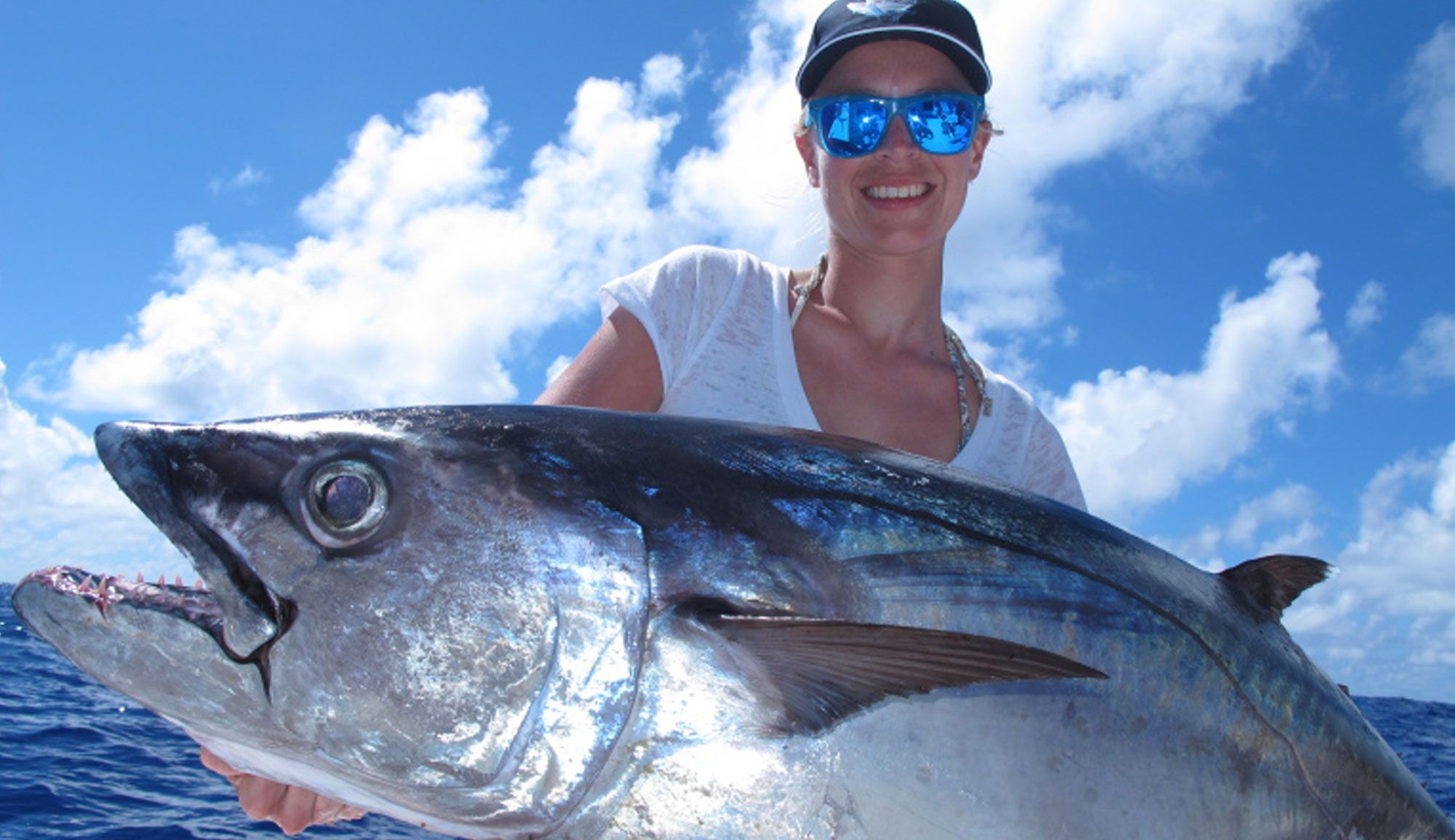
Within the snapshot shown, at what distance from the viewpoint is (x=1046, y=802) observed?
1.87m

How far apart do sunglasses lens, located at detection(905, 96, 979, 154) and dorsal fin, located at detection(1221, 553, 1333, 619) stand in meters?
1.59

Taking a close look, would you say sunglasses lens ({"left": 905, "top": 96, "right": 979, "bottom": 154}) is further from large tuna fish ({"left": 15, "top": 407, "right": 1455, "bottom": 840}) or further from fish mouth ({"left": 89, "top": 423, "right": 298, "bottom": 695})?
fish mouth ({"left": 89, "top": 423, "right": 298, "bottom": 695})

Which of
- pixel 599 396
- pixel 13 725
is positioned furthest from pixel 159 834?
pixel 599 396

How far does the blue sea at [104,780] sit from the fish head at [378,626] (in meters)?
6.36

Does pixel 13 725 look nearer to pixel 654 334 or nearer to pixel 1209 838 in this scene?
pixel 654 334

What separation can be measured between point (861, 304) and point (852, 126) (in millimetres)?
581

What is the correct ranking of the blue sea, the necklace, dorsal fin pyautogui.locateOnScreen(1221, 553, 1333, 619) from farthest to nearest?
the blue sea
the necklace
dorsal fin pyautogui.locateOnScreen(1221, 553, 1333, 619)

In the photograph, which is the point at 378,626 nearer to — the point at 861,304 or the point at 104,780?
the point at 861,304

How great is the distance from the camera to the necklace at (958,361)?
353 cm

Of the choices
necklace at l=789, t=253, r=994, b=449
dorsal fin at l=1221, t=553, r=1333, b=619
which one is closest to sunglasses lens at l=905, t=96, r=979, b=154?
necklace at l=789, t=253, r=994, b=449

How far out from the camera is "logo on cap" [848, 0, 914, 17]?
336 cm

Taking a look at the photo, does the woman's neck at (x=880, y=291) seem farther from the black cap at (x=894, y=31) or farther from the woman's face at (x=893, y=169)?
the black cap at (x=894, y=31)

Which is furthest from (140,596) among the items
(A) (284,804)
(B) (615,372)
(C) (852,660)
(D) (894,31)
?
(D) (894,31)

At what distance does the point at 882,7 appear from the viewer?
3377mm
